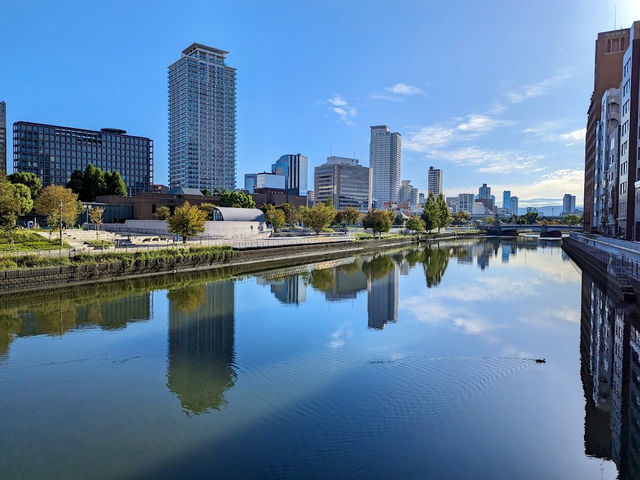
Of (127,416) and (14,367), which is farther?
(14,367)

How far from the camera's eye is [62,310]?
815 inches

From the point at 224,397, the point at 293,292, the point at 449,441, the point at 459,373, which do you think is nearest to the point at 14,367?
the point at 224,397

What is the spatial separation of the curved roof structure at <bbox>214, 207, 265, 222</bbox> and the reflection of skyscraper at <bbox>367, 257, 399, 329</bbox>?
27.4 meters

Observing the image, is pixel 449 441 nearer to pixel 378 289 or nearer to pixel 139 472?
pixel 139 472

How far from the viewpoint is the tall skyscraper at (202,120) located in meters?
153

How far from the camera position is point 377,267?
42812mm

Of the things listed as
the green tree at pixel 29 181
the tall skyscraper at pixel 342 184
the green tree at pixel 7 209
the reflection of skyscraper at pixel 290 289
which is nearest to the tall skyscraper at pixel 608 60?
the reflection of skyscraper at pixel 290 289

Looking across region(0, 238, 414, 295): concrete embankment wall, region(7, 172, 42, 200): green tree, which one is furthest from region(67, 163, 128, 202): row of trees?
region(0, 238, 414, 295): concrete embankment wall

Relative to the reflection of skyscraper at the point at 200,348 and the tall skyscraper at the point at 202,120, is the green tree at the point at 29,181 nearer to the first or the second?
the reflection of skyscraper at the point at 200,348

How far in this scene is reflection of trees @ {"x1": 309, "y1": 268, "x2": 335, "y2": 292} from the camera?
29.9 m

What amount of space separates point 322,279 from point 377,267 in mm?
10711

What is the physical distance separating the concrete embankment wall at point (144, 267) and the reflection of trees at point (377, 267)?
19.8 ft

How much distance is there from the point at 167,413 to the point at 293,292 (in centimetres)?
1741

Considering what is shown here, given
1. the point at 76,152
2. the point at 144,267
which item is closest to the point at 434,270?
the point at 144,267
